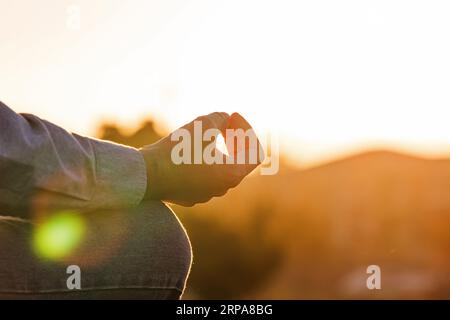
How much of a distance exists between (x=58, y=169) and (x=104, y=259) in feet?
0.71

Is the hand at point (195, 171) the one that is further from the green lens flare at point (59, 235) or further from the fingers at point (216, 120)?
the green lens flare at point (59, 235)

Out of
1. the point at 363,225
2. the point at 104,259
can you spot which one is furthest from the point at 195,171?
the point at 363,225

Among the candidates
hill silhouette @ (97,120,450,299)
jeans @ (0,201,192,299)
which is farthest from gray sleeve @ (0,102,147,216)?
hill silhouette @ (97,120,450,299)

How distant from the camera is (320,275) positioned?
160ft

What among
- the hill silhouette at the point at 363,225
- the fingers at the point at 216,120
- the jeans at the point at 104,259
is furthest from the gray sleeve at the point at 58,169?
the hill silhouette at the point at 363,225

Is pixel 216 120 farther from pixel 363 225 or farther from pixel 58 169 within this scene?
pixel 363 225

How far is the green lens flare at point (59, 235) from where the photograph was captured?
6.73ft

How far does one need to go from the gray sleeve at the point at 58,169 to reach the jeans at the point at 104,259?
0.05 metres
